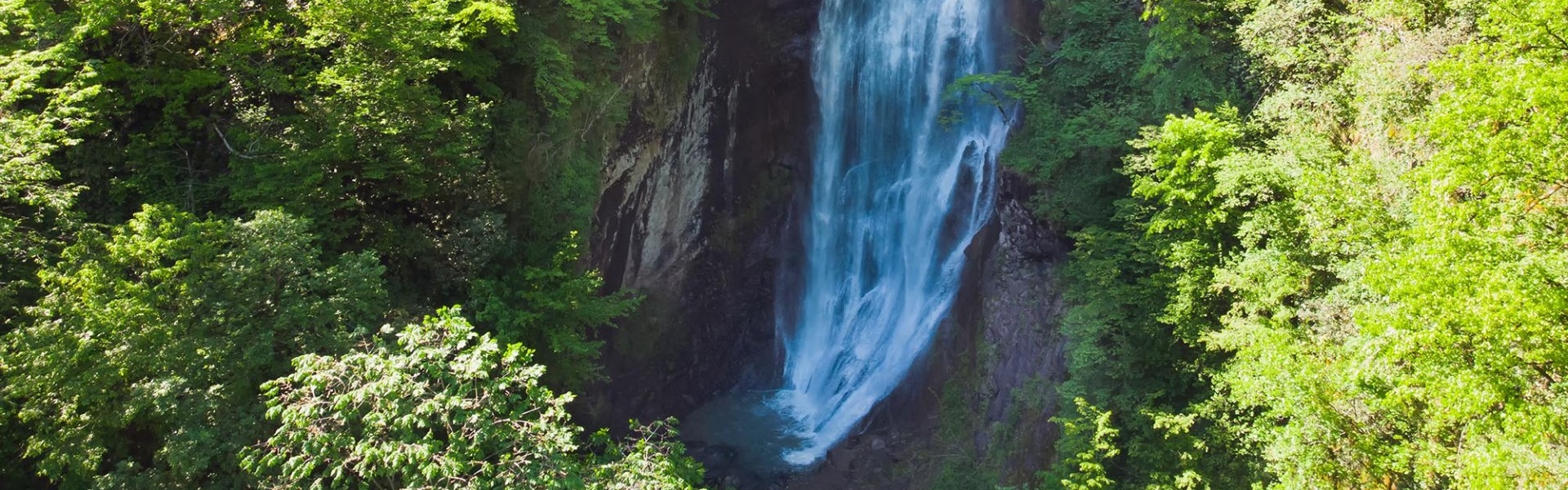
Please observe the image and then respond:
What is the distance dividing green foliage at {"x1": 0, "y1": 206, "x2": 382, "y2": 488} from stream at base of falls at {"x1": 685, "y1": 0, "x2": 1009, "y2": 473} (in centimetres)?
1474

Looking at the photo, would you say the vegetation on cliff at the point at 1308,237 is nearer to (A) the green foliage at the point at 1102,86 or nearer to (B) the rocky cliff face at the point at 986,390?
(A) the green foliage at the point at 1102,86

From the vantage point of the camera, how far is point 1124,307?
17.8 m

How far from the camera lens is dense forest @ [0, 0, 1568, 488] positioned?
941 centimetres

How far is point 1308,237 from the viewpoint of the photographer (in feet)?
45.8

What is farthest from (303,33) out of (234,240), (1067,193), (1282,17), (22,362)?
(1282,17)

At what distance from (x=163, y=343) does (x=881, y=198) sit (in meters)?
19.7

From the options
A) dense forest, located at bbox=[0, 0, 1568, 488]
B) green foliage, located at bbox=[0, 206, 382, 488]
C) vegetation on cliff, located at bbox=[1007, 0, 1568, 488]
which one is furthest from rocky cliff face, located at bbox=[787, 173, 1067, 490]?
green foliage, located at bbox=[0, 206, 382, 488]

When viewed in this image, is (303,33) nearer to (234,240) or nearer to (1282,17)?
(234,240)

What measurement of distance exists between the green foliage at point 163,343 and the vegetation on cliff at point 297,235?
0.12 ft

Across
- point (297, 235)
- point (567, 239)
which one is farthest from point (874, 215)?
point (297, 235)

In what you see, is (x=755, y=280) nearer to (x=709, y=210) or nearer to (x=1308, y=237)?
(x=709, y=210)

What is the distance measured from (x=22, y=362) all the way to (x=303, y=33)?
7.32 m

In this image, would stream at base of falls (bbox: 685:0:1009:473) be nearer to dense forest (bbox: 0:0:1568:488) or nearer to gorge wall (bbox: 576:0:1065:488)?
gorge wall (bbox: 576:0:1065:488)

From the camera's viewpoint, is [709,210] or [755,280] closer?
[709,210]
